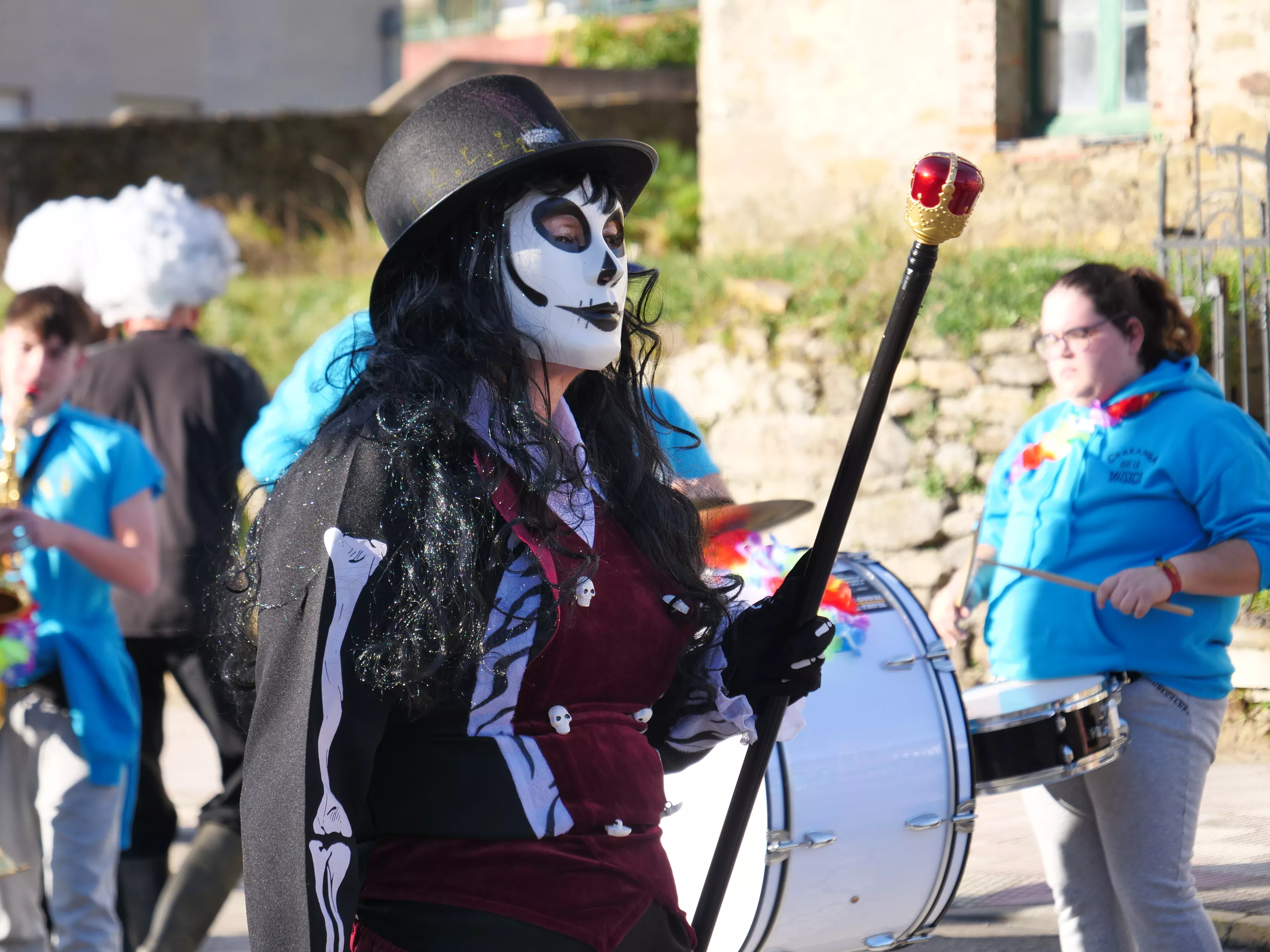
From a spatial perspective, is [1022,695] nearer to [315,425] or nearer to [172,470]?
[315,425]

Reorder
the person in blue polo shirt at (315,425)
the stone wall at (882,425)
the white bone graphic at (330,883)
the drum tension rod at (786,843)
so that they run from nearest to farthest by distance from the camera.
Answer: the white bone graphic at (330,883) < the person in blue polo shirt at (315,425) < the drum tension rod at (786,843) < the stone wall at (882,425)

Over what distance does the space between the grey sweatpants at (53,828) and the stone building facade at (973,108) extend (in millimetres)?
5497

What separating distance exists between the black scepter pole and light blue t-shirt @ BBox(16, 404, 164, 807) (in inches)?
76.5

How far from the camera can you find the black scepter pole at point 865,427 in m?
1.72

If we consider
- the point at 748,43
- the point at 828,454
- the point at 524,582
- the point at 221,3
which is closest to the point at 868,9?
the point at 748,43

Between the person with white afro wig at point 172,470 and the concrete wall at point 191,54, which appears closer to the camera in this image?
the person with white afro wig at point 172,470

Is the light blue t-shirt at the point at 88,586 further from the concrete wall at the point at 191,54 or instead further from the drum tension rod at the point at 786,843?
the concrete wall at the point at 191,54

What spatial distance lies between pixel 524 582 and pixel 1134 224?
6213 millimetres

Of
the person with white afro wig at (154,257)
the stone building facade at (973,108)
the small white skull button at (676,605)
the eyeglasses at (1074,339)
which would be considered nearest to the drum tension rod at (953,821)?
the eyeglasses at (1074,339)

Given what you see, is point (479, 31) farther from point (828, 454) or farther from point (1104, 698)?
point (1104, 698)

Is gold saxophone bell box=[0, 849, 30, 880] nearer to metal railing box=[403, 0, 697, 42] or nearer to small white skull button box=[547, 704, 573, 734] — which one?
small white skull button box=[547, 704, 573, 734]

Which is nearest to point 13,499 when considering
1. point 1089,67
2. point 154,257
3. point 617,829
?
point 154,257

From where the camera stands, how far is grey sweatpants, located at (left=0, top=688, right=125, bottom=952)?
343 centimetres

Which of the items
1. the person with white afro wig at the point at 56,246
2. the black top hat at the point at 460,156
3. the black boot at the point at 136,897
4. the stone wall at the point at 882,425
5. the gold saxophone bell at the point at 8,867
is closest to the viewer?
the black top hat at the point at 460,156
